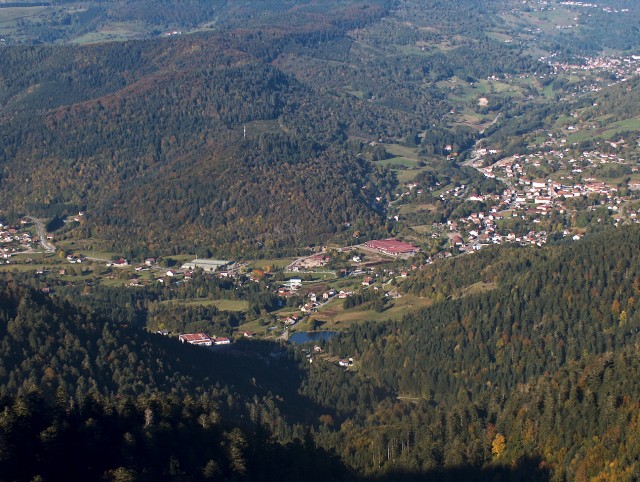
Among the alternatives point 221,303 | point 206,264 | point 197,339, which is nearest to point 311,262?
point 206,264

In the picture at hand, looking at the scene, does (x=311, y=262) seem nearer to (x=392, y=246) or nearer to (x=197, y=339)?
(x=392, y=246)

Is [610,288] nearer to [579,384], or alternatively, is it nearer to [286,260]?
[579,384]

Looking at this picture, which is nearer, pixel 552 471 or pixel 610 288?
pixel 552 471

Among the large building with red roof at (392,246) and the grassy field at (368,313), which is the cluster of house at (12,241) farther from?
the grassy field at (368,313)

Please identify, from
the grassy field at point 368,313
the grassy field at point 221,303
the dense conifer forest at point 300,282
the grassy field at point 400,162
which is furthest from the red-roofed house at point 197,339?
the grassy field at point 400,162

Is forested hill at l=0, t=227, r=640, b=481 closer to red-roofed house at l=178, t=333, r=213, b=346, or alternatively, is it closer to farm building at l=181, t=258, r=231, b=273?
red-roofed house at l=178, t=333, r=213, b=346

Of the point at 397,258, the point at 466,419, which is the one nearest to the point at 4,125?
the point at 397,258

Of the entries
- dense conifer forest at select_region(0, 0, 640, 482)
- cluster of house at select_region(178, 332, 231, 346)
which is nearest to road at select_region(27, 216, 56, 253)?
dense conifer forest at select_region(0, 0, 640, 482)
